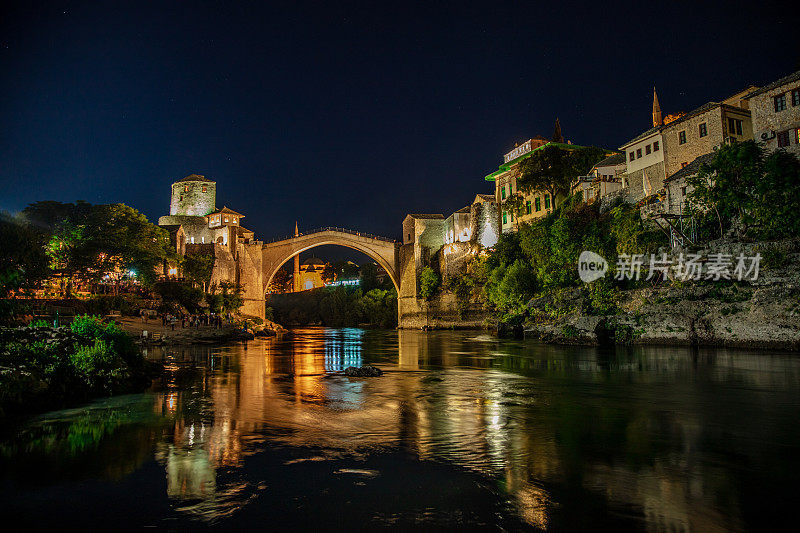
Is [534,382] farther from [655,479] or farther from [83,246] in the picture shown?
[83,246]

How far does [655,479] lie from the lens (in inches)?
194

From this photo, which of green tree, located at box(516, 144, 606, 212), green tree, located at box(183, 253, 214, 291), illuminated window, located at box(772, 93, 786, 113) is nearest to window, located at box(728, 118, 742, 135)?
illuminated window, located at box(772, 93, 786, 113)

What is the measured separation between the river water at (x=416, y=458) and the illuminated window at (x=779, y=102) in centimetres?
1779

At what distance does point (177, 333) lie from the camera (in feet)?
88.7

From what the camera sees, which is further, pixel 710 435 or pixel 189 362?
pixel 189 362

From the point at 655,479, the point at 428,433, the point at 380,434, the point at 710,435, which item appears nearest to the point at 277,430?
the point at 380,434

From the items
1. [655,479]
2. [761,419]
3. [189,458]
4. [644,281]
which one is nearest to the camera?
[655,479]

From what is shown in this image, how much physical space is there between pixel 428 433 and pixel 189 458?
129 inches

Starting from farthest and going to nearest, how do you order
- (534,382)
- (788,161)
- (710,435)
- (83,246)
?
(83,246) → (788,161) → (534,382) → (710,435)

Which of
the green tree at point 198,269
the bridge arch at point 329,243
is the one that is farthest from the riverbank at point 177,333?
the bridge arch at point 329,243

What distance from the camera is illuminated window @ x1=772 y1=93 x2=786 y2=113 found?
22344mm

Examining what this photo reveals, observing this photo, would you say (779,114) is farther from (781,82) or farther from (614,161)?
(614,161)

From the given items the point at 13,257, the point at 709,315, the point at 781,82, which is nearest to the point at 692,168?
the point at 781,82

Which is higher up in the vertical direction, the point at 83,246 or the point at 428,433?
the point at 83,246
